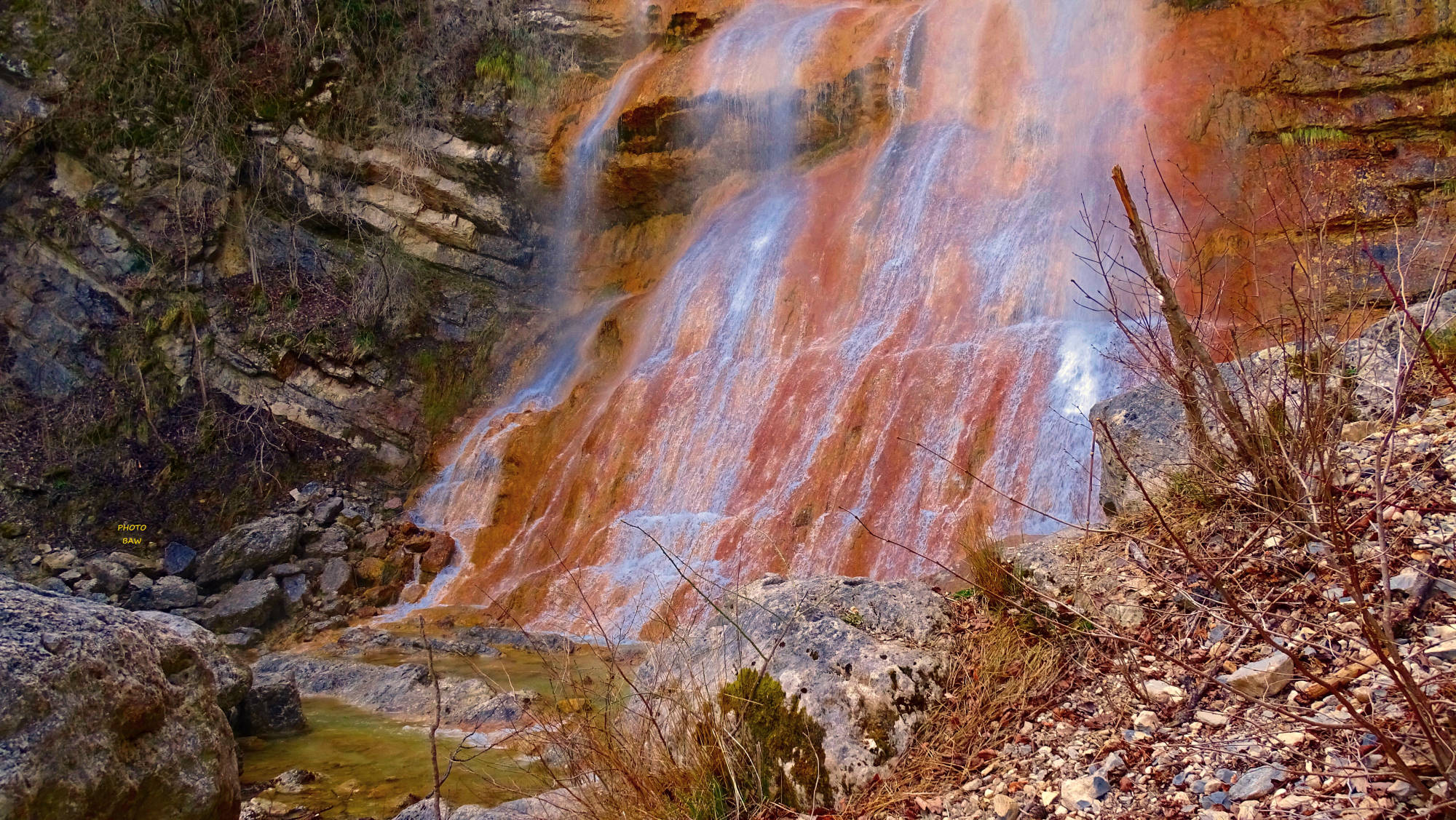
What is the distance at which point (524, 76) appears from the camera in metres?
13.7

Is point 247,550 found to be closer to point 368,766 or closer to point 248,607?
point 248,607

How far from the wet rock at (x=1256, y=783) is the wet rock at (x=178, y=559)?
1137 cm

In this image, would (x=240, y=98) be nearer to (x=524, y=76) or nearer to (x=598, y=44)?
(x=524, y=76)

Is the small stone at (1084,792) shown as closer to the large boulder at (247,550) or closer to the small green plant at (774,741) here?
the small green plant at (774,741)

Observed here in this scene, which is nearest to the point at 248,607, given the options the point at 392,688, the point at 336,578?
the point at 336,578

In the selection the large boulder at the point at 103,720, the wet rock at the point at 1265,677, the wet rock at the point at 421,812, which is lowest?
the wet rock at the point at 421,812

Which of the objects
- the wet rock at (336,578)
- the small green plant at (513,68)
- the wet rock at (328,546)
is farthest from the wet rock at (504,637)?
the small green plant at (513,68)

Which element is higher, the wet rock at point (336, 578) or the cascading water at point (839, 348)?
the cascading water at point (839, 348)

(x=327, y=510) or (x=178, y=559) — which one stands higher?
(x=327, y=510)

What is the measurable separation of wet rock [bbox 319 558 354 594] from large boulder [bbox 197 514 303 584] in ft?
1.78

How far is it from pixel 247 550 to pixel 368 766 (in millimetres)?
5718

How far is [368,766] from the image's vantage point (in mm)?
5891

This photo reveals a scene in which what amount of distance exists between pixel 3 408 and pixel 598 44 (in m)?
9.61

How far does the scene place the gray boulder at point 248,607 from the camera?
9.60m
